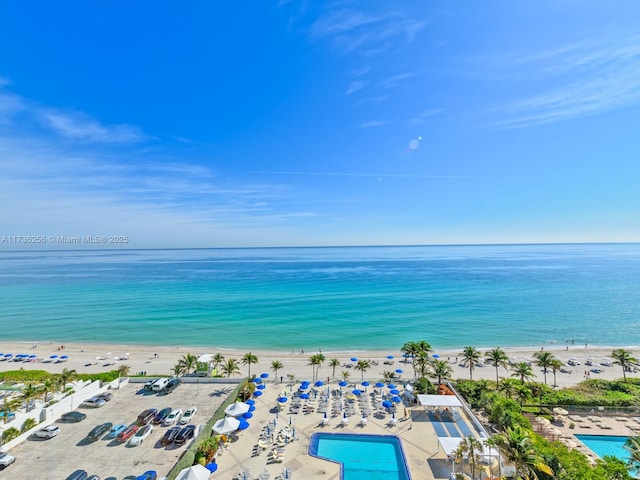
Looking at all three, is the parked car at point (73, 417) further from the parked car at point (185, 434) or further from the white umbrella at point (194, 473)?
the white umbrella at point (194, 473)

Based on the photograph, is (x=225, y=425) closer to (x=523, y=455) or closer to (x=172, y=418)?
(x=172, y=418)

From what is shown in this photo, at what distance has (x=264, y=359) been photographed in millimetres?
46188

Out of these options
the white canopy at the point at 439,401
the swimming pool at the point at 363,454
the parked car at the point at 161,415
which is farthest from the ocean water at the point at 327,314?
the parked car at the point at 161,415

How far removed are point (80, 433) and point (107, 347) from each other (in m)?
38.7

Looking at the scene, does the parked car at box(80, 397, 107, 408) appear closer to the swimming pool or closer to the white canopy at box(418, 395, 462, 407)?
the swimming pool

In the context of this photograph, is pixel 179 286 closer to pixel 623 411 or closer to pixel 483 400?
pixel 483 400

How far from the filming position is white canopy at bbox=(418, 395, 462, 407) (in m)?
24.8

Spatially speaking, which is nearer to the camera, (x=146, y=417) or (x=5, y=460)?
(x=5, y=460)

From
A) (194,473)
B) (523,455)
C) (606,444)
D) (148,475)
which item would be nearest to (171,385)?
(148,475)

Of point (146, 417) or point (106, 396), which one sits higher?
point (146, 417)

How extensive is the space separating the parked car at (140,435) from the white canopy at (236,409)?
5.01 meters

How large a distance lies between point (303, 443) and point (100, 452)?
40.9 feet

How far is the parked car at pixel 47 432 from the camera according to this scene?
63.1ft

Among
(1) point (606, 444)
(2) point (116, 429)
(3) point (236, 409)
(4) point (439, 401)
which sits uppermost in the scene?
(2) point (116, 429)
